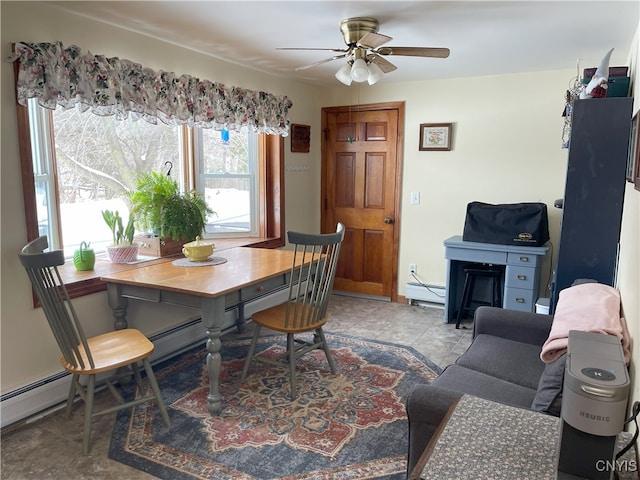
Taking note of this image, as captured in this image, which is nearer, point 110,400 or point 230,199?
point 110,400

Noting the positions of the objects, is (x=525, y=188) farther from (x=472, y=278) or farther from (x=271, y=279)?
(x=271, y=279)

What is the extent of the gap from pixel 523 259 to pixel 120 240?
302cm

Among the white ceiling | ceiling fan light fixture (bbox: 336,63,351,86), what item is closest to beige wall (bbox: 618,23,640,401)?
the white ceiling

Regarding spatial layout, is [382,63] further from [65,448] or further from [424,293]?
[65,448]

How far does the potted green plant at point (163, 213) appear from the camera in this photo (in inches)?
124

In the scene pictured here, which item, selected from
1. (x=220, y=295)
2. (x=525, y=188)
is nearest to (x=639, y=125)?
(x=220, y=295)

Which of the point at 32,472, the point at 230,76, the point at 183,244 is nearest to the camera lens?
the point at 32,472

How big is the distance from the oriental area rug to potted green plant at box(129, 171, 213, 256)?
837mm

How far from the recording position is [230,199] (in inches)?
161

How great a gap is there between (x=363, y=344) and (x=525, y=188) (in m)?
1.99

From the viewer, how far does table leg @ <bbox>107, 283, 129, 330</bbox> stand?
276cm

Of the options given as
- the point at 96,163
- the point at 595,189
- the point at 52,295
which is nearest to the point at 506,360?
the point at 595,189

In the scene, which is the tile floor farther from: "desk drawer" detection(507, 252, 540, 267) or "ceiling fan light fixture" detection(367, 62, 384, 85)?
"ceiling fan light fixture" detection(367, 62, 384, 85)

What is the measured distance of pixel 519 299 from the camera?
12.4ft
